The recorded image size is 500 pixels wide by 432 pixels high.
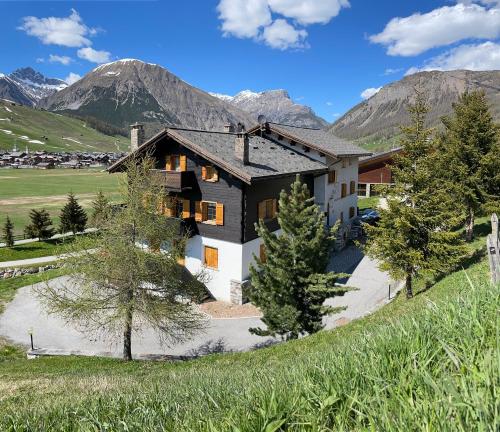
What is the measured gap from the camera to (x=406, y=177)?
1631cm

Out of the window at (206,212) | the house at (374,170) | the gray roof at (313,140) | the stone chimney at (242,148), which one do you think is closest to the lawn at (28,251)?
the window at (206,212)

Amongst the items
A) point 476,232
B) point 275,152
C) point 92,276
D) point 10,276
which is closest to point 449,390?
point 92,276

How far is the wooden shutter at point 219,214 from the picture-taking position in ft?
76.9

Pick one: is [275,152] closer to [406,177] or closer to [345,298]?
[345,298]

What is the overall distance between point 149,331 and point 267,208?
10762mm

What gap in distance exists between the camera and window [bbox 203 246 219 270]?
2408 centimetres

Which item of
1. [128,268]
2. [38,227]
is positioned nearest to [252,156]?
[128,268]

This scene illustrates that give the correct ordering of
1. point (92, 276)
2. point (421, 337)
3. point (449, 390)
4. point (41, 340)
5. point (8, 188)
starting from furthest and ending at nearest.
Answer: point (8, 188)
point (41, 340)
point (92, 276)
point (421, 337)
point (449, 390)

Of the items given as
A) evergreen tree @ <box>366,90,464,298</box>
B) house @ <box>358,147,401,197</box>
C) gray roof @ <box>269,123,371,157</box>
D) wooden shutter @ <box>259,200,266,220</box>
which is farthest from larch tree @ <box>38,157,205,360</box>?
house @ <box>358,147,401,197</box>

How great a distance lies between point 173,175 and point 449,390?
2259 cm

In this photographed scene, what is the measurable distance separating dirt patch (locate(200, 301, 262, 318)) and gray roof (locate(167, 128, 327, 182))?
25.9 feet

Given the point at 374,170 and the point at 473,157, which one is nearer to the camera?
the point at 473,157

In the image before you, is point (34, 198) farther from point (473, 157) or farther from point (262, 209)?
point (473, 157)

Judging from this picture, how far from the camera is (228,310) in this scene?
22.8 metres
